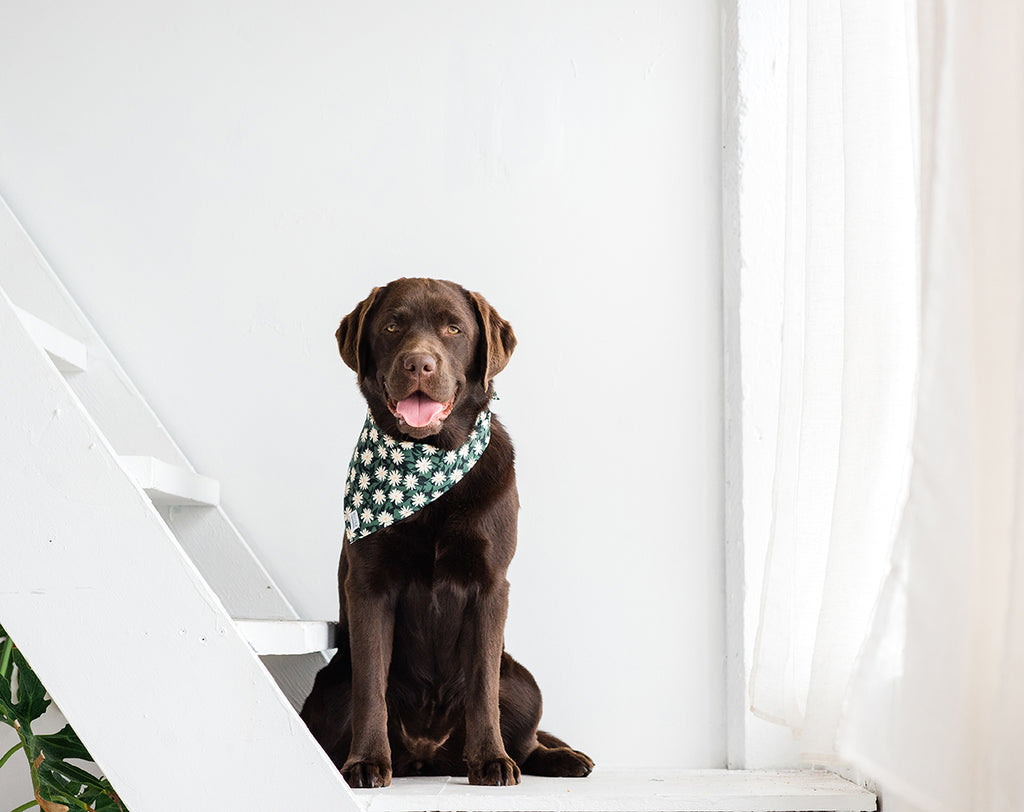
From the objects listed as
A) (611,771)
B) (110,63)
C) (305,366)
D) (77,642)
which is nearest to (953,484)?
(77,642)

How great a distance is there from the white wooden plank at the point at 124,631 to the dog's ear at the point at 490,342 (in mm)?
583

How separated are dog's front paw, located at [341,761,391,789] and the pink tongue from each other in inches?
18.3

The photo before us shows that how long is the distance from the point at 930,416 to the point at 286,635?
3.04 ft

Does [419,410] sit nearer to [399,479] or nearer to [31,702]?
[399,479]

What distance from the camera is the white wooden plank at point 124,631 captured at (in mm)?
971

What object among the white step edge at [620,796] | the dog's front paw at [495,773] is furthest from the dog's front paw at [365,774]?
the dog's front paw at [495,773]

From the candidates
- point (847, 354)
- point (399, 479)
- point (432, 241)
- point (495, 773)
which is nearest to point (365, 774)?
point (495, 773)

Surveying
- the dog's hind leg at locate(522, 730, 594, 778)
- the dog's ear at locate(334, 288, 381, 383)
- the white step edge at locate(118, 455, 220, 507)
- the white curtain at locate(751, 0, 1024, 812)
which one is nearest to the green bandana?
the dog's ear at locate(334, 288, 381, 383)

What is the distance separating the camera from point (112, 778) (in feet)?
3.16

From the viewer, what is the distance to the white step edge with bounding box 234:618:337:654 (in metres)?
1.20

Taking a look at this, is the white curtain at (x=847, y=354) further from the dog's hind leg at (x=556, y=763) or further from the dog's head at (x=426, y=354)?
the dog's head at (x=426, y=354)

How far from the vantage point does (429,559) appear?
1369 millimetres

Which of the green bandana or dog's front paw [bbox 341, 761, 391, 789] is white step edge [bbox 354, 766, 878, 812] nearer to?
dog's front paw [bbox 341, 761, 391, 789]

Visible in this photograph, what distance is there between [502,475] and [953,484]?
762 mm
